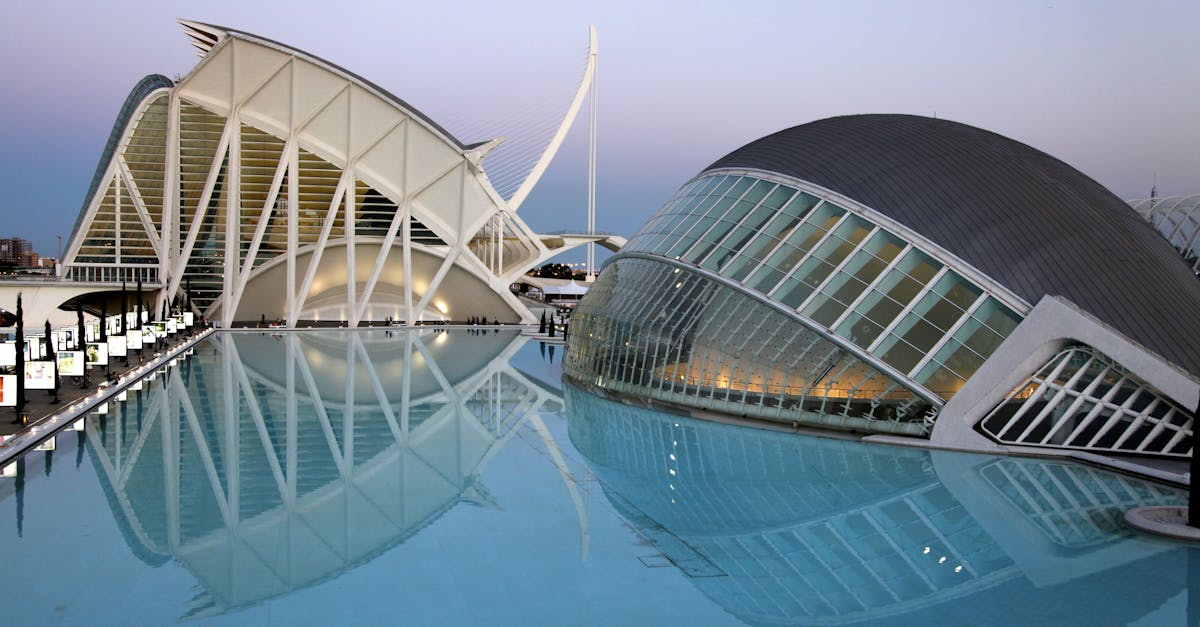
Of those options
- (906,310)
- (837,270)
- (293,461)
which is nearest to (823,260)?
(837,270)

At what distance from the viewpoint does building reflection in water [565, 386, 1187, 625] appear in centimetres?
959

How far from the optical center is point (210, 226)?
59500 mm

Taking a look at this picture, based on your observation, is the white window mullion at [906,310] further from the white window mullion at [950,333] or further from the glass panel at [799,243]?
the glass panel at [799,243]

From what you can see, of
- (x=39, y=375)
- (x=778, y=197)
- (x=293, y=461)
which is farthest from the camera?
(x=778, y=197)

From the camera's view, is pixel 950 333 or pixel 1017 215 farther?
pixel 1017 215

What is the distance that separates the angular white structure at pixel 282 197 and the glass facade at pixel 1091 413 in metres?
43.2

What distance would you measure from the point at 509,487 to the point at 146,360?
2361cm

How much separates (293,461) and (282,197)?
156 feet

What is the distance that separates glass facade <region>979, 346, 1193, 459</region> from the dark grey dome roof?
99 centimetres

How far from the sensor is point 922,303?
19.0 meters

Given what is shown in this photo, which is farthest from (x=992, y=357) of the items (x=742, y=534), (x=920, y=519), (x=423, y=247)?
(x=423, y=247)

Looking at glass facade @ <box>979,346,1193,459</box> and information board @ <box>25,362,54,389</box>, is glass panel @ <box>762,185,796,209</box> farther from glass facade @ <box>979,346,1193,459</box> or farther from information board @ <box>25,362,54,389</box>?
information board @ <box>25,362,54,389</box>

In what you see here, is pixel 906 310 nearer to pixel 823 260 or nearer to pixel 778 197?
pixel 823 260

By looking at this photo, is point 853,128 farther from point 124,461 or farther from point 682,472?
point 124,461
